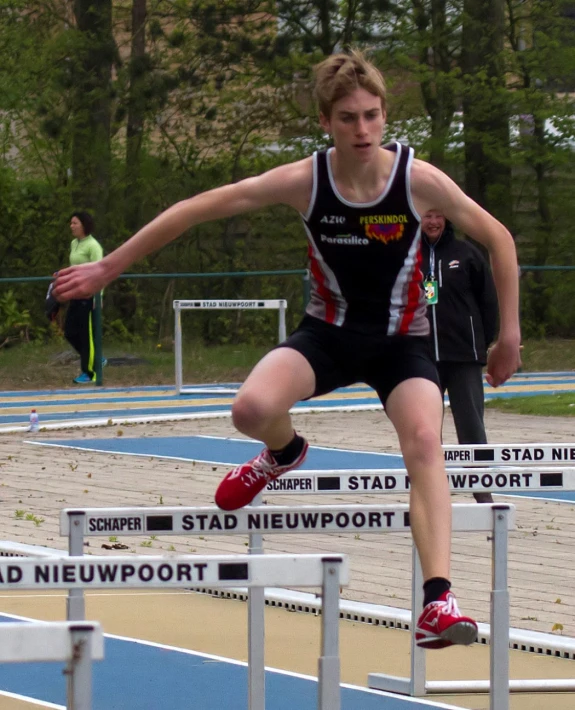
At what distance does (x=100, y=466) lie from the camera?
41.9 feet

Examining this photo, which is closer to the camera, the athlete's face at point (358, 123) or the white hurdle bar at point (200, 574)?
the white hurdle bar at point (200, 574)

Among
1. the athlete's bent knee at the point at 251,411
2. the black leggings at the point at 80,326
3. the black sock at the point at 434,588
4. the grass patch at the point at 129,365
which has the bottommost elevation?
the black sock at the point at 434,588

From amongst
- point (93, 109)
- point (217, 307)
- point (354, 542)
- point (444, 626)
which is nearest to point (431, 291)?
point (354, 542)

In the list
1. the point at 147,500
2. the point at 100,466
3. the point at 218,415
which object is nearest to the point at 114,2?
the point at 218,415

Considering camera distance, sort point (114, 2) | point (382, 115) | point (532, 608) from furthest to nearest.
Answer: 1. point (114, 2)
2. point (532, 608)
3. point (382, 115)

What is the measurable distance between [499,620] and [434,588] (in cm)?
71

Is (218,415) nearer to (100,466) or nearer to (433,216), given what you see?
(100,466)

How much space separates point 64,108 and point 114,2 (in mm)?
2868

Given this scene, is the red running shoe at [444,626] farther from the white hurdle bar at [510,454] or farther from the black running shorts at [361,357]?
the white hurdle bar at [510,454]

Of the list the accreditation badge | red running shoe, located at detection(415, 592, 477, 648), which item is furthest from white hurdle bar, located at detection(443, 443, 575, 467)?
the accreditation badge

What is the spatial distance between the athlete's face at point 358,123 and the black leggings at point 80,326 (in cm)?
1514

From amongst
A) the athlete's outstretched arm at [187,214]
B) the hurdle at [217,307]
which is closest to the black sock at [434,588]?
the athlete's outstretched arm at [187,214]

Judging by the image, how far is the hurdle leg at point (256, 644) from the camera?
4.87 metres

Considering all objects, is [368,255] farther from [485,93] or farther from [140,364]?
[485,93]
